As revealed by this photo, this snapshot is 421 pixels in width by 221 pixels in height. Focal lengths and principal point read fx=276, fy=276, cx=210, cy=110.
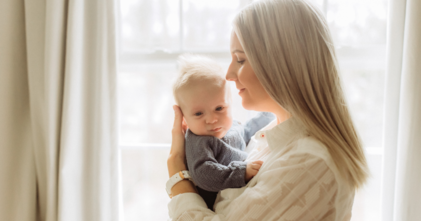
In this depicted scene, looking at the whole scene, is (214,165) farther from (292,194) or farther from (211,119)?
(292,194)

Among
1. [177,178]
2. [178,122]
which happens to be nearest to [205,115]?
[178,122]

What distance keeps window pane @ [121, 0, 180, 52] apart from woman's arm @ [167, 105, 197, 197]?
1.91 ft

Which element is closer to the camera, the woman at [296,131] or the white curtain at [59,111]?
the woman at [296,131]

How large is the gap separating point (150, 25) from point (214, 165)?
0.99 metres

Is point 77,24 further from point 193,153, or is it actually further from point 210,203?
point 210,203

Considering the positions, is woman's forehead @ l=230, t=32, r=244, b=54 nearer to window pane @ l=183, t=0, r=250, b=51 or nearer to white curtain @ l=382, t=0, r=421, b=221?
window pane @ l=183, t=0, r=250, b=51

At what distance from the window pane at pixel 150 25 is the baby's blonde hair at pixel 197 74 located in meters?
0.46

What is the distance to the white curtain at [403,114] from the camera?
1.25 meters

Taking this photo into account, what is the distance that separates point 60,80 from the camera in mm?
1459

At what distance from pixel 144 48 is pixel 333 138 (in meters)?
1.20

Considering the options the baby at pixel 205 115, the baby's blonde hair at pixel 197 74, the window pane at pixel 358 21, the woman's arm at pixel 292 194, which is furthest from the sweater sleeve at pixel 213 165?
the window pane at pixel 358 21

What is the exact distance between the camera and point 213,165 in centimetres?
105

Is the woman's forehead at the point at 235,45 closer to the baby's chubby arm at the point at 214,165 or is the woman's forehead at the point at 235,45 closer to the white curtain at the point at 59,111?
the baby's chubby arm at the point at 214,165

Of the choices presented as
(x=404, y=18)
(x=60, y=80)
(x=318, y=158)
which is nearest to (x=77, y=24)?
(x=60, y=80)
